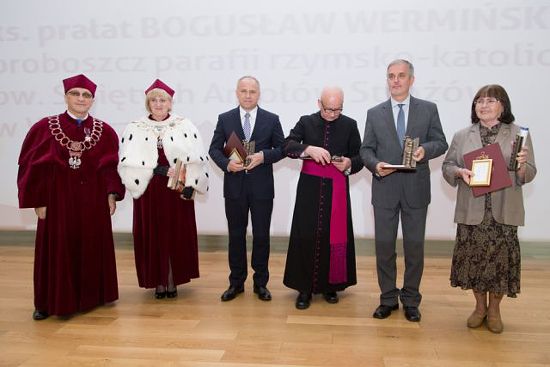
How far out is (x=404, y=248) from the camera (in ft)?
11.4

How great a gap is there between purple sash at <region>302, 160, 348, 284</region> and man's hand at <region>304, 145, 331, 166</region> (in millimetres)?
137

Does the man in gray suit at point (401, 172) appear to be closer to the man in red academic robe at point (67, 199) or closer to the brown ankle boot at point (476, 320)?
the brown ankle boot at point (476, 320)

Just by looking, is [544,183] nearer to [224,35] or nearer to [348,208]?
[348,208]

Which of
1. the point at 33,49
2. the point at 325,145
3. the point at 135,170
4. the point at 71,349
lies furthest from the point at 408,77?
the point at 33,49

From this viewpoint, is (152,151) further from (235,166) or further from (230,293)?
(230,293)

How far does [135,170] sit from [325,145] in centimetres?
144

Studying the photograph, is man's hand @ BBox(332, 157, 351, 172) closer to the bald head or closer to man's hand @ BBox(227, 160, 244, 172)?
the bald head

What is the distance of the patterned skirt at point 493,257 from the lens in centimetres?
314

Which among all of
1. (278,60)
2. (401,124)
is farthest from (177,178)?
(278,60)

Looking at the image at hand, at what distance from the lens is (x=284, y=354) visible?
291 centimetres

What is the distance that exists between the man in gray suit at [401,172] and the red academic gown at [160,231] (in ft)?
4.93

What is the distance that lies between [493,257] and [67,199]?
2928 millimetres

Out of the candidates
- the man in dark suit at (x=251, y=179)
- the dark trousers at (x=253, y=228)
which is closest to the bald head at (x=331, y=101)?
the man in dark suit at (x=251, y=179)

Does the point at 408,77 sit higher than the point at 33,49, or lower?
lower
